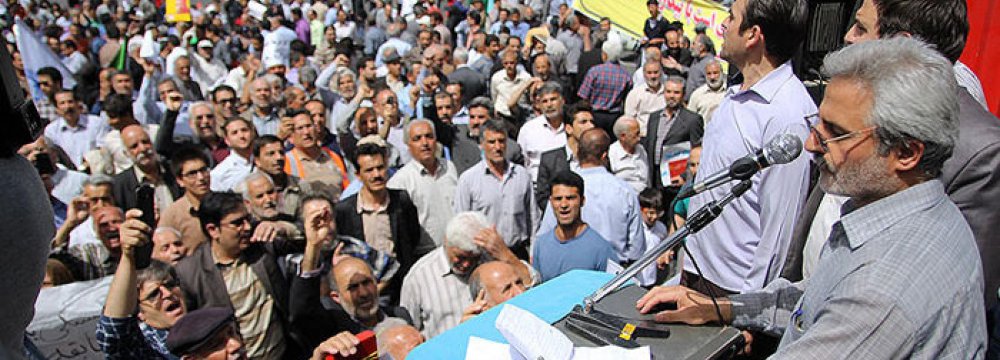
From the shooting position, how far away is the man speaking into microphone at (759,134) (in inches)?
96.6

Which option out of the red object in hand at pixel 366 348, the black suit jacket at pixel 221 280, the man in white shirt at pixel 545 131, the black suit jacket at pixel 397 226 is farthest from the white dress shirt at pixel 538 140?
the red object in hand at pixel 366 348

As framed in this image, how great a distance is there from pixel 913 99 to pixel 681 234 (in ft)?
2.09

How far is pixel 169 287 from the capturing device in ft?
10.2

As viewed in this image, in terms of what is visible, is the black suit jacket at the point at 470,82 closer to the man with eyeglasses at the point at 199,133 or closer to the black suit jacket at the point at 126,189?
the man with eyeglasses at the point at 199,133

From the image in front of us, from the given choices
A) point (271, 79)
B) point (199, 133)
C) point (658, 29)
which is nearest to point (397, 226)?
point (199, 133)

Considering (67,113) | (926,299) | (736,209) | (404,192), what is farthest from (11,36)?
(926,299)

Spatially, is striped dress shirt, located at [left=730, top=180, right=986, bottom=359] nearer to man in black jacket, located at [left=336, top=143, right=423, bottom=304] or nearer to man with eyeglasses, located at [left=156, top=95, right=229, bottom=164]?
man in black jacket, located at [left=336, top=143, right=423, bottom=304]

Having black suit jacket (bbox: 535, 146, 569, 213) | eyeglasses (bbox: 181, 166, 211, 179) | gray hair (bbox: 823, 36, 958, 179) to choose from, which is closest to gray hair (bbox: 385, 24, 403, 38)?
black suit jacket (bbox: 535, 146, 569, 213)

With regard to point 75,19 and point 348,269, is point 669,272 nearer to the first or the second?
point 348,269

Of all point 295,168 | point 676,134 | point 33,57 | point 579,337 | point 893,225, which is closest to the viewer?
point 893,225

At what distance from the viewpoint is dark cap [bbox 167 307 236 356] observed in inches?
102

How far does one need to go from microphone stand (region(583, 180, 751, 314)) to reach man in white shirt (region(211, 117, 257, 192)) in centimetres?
422

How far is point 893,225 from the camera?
1445 mm

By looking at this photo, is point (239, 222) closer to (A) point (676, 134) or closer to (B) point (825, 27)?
(B) point (825, 27)
